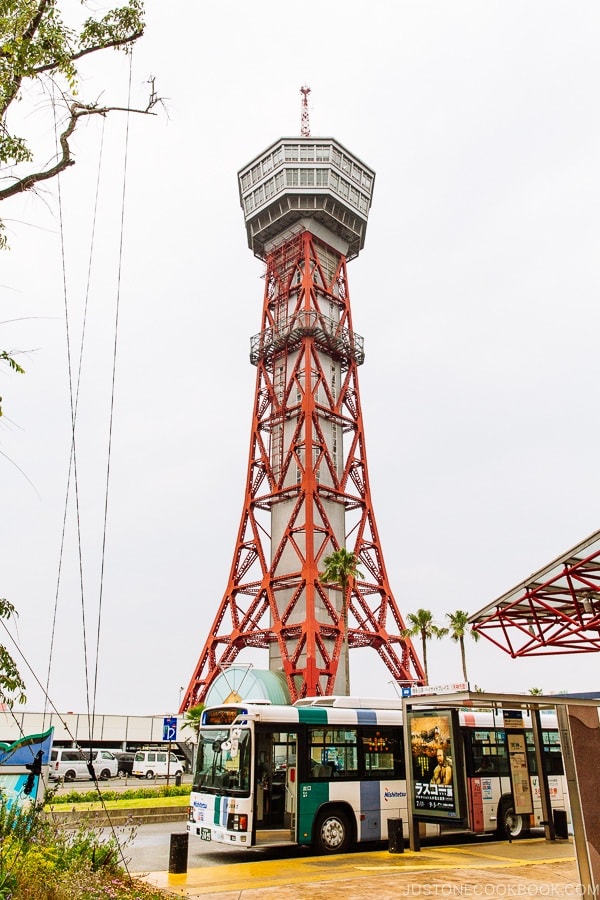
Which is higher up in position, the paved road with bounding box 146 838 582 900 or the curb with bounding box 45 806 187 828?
the curb with bounding box 45 806 187 828

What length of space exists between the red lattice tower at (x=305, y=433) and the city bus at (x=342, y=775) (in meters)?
30.0

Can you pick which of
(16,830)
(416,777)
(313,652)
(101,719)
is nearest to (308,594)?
(313,652)

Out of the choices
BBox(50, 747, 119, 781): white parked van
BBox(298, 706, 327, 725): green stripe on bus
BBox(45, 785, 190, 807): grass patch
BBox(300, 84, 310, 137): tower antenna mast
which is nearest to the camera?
BBox(298, 706, 327, 725): green stripe on bus

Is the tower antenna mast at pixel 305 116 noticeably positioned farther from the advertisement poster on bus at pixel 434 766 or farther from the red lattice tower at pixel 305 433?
the advertisement poster on bus at pixel 434 766

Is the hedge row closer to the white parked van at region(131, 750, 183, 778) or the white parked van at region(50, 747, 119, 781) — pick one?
the white parked van at region(50, 747, 119, 781)

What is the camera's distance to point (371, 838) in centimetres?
1506

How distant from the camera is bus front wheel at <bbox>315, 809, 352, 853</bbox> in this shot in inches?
559

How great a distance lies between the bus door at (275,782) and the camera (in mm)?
13828

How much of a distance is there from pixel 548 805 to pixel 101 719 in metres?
46.3

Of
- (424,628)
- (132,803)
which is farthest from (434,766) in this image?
(424,628)

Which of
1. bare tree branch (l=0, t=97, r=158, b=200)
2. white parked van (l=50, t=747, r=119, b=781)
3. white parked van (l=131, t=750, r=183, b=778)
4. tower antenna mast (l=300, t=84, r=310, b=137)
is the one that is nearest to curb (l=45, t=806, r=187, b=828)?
bare tree branch (l=0, t=97, r=158, b=200)

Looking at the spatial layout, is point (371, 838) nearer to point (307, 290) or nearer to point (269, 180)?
point (307, 290)

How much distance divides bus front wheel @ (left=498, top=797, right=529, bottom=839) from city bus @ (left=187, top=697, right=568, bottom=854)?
0.11ft

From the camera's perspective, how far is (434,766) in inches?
559
